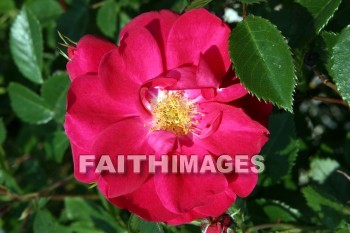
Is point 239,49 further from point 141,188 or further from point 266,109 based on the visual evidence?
point 141,188

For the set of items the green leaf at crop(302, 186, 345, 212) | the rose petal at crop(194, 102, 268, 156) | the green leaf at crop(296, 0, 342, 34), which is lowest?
the green leaf at crop(302, 186, 345, 212)

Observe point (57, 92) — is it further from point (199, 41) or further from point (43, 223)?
point (199, 41)

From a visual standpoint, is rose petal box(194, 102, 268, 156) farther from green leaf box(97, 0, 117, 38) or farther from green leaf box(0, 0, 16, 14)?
green leaf box(0, 0, 16, 14)

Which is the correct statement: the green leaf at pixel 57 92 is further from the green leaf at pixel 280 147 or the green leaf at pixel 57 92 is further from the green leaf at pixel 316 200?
the green leaf at pixel 316 200

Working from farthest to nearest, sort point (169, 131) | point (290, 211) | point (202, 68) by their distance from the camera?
1. point (290, 211)
2. point (169, 131)
3. point (202, 68)

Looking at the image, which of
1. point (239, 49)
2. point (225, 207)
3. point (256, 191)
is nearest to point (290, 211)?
point (256, 191)

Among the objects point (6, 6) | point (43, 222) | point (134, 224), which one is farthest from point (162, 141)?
point (6, 6)

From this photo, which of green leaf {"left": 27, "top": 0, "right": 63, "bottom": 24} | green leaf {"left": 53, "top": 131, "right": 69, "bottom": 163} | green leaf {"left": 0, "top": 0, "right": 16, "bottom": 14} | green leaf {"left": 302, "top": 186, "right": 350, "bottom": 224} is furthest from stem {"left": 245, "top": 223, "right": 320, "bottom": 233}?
green leaf {"left": 0, "top": 0, "right": 16, "bottom": 14}
